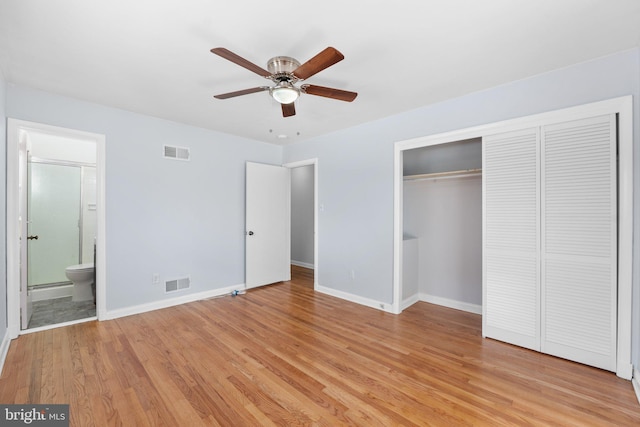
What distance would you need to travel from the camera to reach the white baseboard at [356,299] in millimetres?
3703

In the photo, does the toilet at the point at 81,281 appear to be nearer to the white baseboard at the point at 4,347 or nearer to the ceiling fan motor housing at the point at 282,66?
the white baseboard at the point at 4,347

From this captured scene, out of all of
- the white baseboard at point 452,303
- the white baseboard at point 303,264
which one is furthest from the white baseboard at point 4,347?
the white baseboard at point 303,264

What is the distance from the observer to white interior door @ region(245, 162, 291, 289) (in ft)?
15.2

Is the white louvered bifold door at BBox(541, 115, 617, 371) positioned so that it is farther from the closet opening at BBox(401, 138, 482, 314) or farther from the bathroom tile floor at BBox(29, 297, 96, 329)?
the bathroom tile floor at BBox(29, 297, 96, 329)

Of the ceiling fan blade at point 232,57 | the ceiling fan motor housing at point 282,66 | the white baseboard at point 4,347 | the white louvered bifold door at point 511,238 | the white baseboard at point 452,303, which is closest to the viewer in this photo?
the ceiling fan blade at point 232,57

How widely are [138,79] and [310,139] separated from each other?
8.53 ft

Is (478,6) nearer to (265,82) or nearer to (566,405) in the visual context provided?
(265,82)

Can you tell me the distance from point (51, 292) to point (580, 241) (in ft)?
21.3

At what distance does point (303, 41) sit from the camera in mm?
2033

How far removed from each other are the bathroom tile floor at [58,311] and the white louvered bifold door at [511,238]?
15.2 ft

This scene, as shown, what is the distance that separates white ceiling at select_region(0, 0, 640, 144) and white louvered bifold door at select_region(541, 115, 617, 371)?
71 centimetres

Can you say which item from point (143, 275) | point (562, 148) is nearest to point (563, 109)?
point (562, 148)

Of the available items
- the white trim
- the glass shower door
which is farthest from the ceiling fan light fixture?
the white trim

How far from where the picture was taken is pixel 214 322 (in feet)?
10.8
